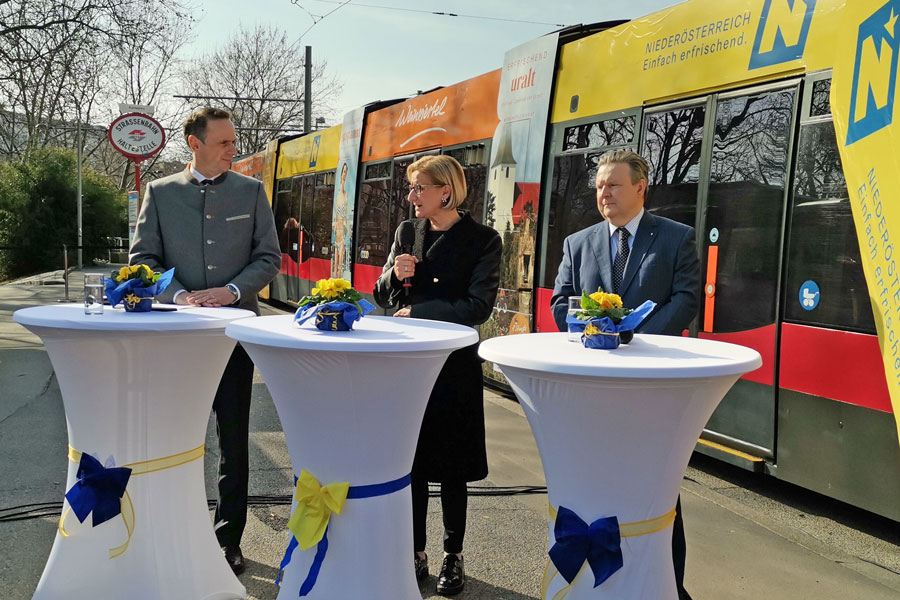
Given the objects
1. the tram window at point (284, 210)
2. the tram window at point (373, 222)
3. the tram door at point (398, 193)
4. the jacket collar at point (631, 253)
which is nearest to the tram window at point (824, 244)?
the jacket collar at point (631, 253)

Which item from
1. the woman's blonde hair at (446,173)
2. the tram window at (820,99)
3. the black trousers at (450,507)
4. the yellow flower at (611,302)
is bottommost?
the black trousers at (450,507)

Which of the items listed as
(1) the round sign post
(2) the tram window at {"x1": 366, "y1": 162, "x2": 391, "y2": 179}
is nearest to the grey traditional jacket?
(1) the round sign post

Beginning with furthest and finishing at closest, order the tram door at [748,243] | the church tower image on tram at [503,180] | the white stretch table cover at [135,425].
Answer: the church tower image on tram at [503,180] < the tram door at [748,243] < the white stretch table cover at [135,425]

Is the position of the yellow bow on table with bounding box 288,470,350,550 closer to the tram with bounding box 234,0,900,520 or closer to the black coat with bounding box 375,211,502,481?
the black coat with bounding box 375,211,502,481

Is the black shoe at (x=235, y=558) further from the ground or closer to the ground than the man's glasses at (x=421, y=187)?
closer to the ground

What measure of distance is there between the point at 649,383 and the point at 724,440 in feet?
10.2

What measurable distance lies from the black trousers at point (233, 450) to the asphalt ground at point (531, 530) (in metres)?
0.23

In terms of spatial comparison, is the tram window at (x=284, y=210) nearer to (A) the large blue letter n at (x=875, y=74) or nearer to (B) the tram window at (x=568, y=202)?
(B) the tram window at (x=568, y=202)

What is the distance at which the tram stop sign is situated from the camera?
10086 millimetres

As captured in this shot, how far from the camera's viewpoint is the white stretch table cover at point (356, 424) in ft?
8.51

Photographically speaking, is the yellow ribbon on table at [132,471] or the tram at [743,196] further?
the tram at [743,196]

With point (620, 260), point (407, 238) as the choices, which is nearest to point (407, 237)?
point (407, 238)

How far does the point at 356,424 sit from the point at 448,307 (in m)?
0.96

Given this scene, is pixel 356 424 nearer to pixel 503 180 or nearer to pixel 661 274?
pixel 661 274
